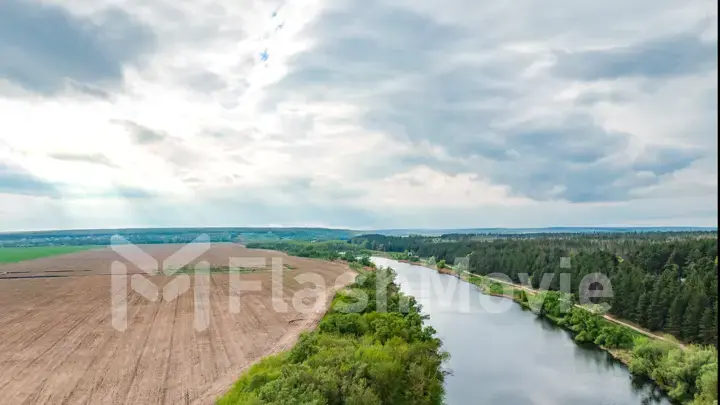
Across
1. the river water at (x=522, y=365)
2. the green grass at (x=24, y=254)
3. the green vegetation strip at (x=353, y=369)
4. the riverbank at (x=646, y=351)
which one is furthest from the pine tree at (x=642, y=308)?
the green grass at (x=24, y=254)

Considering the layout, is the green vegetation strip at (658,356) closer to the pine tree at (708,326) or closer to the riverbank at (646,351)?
the riverbank at (646,351)

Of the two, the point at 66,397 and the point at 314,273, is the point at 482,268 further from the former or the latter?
the point at 66,397

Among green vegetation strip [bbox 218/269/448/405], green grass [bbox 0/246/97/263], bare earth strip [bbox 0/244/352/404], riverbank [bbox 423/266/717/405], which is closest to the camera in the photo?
green vegetation strip [bbox 218/269/448/405]

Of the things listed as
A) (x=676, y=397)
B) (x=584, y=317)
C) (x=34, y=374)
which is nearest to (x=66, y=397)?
(x=34, y=374)

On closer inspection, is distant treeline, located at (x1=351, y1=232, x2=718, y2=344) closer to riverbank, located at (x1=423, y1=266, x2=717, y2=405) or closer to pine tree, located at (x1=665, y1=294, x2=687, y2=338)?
pine tree, located at (x1=665, y1=294, x2=687, y2=338)

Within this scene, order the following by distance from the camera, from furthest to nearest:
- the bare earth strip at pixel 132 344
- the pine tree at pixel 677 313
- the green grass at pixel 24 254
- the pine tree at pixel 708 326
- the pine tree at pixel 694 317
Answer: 1. the green grass at pixel 24 254
2. the pine tree at pixel 677 313
3. the pine tree at pixel 694 317
4. the pine tree at pixel 708 326
5. the bare earth strip at pixel 132 344

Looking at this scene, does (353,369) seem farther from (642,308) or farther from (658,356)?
(642,308)

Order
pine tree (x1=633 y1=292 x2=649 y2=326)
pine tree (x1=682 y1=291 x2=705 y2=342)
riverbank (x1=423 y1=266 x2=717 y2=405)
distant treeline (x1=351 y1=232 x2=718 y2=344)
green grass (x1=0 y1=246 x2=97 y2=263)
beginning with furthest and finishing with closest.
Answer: green grass (x1=0 y1=246 x2=97 y2=263), pine tree (x1=633 y1=292 x2=649 y2=326), distant treeline (x1=351 y1=232 x2=718 y2=344), pine tree (x1=682 y1=291 x2=705 y2=342), riverbank (x1=423 y1=266 x2=717 y2=405)

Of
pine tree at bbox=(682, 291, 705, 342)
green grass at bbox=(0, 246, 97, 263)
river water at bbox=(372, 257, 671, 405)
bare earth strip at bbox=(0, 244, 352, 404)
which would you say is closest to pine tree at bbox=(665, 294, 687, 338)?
pine tree at bbox=(682, 291, 705, 342)

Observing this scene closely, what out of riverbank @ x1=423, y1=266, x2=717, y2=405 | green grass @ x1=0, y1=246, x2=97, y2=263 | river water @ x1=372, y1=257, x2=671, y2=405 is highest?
green grass @ x1=0, y1=246, x2=97, y2=263
